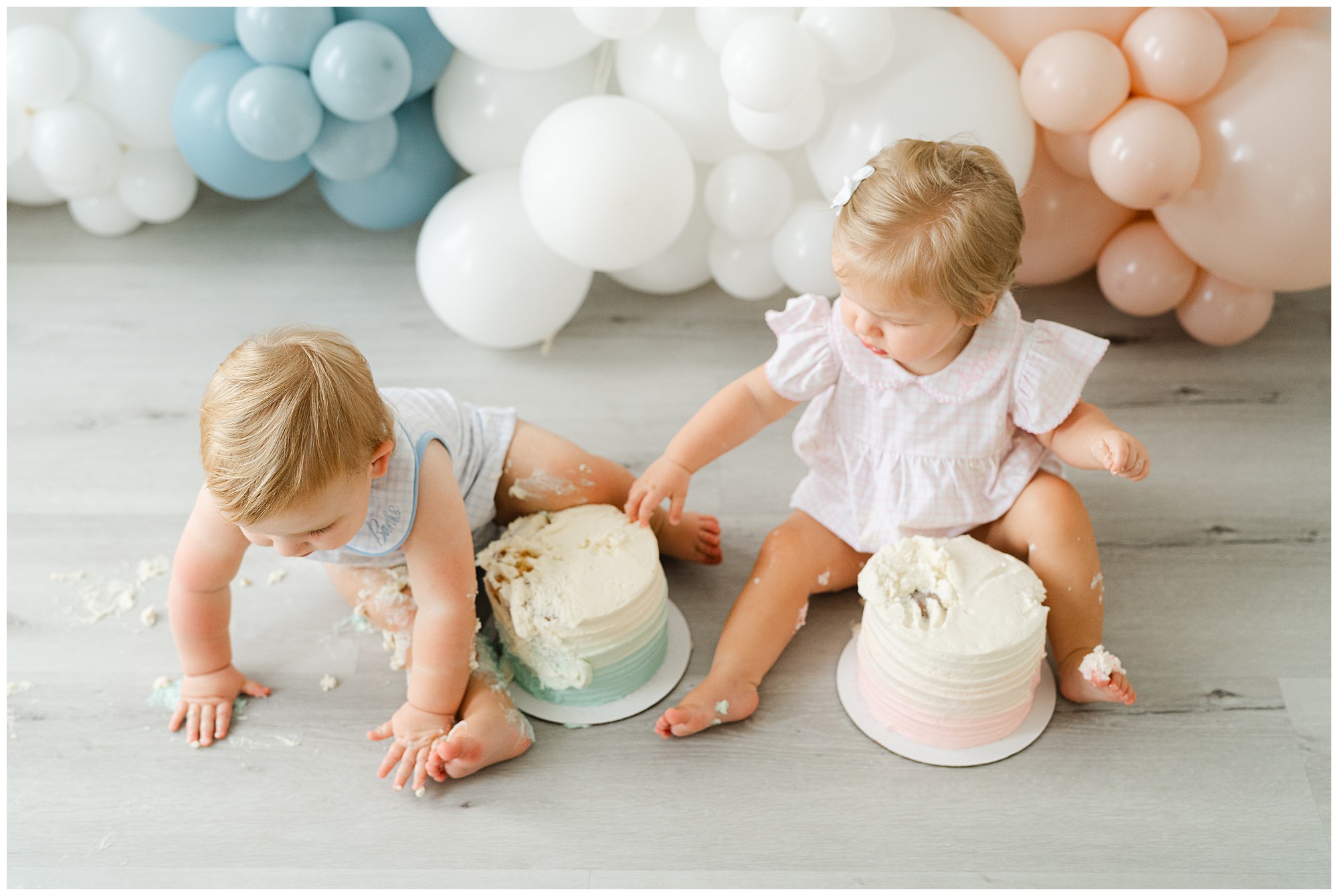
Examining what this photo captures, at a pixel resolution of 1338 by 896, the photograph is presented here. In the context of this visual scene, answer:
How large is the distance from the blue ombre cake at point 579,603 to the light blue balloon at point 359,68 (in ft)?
2.13

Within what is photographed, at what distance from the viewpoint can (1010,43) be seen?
146 cm

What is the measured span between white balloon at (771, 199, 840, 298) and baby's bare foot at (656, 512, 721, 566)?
15.3 inches

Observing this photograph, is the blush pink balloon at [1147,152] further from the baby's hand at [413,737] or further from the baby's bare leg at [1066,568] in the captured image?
the baby's hand at [413,737]

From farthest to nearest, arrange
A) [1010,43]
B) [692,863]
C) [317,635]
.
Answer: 1. [1010,43]
2. [317,635]
3. [692,863]

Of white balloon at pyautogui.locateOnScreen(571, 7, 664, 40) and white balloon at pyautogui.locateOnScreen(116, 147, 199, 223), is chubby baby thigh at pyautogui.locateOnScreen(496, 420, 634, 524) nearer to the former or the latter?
white balloon at pyautogui.locateOnScreen(571, 7, 664, 40)

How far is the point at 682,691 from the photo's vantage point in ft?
4.07

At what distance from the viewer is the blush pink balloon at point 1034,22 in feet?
4.50

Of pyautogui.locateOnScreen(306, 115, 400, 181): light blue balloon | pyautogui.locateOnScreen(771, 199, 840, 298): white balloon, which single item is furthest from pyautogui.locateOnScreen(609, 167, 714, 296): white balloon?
pyautogui.locateOnScreen(306, 115, 400, 181): light blue balloon

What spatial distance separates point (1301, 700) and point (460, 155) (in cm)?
132

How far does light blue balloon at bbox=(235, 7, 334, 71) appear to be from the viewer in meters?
1.44

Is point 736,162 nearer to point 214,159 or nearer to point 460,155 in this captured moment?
point 460,155

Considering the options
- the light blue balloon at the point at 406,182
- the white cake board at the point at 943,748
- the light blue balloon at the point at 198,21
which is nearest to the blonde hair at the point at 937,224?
the white cake board at the point at 943,748

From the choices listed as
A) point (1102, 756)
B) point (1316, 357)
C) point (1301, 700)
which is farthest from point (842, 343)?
point (1316, 357)

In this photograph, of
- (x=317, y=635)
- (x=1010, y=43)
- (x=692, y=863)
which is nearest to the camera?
(x=692, y=863)
